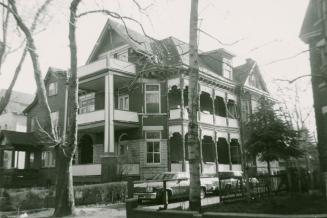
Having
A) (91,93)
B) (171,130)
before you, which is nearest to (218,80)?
(171,130)

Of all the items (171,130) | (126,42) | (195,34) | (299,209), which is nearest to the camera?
(299,209)

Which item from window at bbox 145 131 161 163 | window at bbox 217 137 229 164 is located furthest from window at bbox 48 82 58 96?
window at bbox 217 137 229 164

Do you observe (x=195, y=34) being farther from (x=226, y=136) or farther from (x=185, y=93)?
(x=226, y=136)

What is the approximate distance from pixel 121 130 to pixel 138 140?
2015mm

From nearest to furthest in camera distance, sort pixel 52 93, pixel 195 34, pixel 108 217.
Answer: pixel 195 34 < pixel 108 217 < pixel 52 93

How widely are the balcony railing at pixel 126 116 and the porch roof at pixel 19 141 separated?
32.9 feet

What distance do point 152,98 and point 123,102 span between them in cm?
276

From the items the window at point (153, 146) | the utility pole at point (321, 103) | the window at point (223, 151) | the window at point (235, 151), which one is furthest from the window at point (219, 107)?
the utility pole at point (321, 103)

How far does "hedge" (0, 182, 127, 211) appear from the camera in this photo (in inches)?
674

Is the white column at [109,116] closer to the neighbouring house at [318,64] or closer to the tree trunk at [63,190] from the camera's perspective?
the tree trunk at [63,190]

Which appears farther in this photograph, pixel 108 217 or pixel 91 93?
pixel 91 93

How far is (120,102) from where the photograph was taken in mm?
28578

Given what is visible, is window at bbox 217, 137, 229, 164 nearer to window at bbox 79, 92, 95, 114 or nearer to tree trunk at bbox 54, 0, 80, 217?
window at bbox 79, 92, 95, 114

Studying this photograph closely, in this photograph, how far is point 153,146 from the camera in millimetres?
26141
